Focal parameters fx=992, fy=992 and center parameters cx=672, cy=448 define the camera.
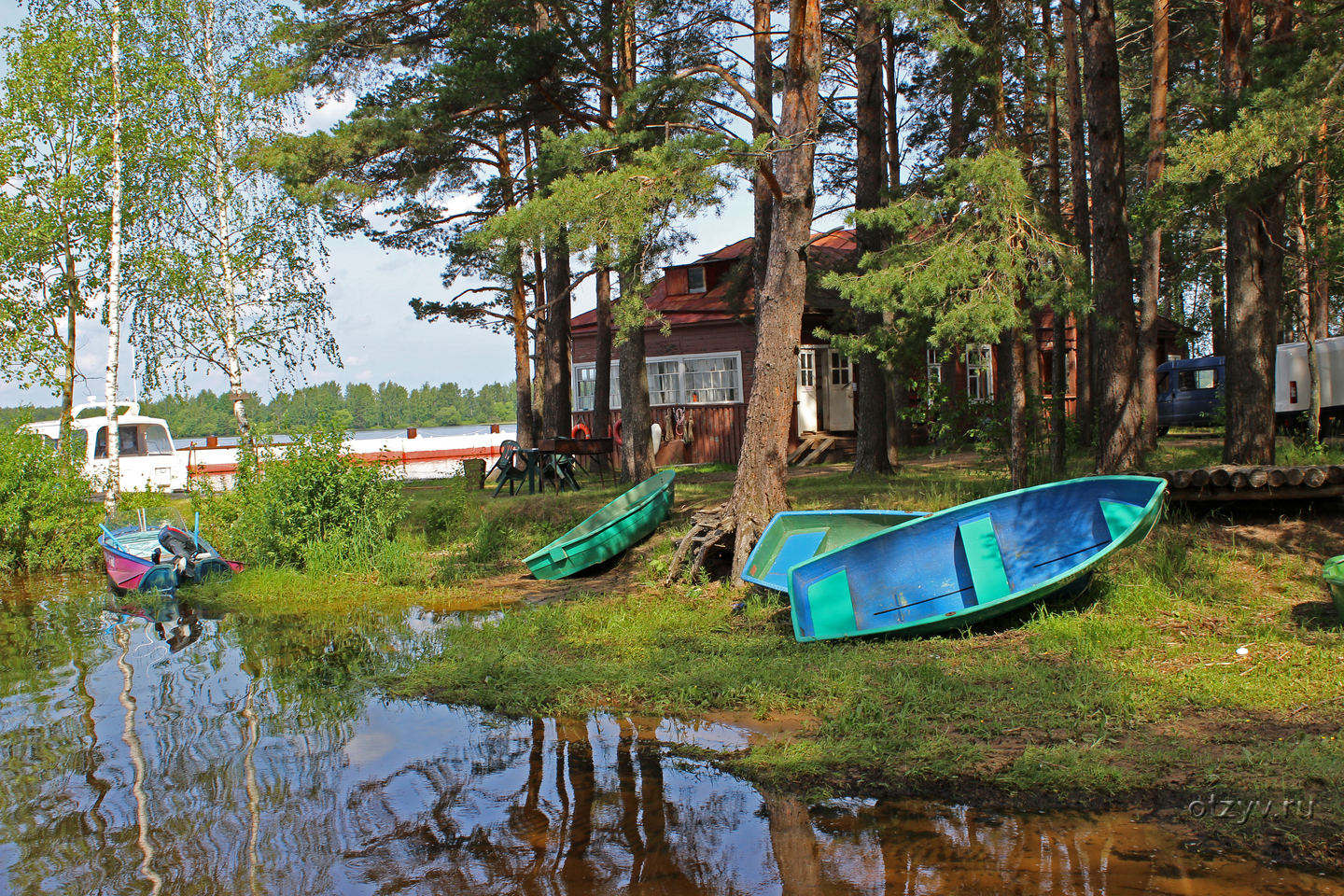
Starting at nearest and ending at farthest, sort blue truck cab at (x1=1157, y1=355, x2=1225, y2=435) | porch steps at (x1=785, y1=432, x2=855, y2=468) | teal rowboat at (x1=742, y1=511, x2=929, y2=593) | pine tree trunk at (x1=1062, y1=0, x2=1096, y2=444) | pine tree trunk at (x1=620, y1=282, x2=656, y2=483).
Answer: teal rowboat at (x1=742, y1=511, x2=929, y2=593) < pine tree trunk at (x1=1062, y1=0, x2=1096, y2=444) < pine tree trunk at (x1=620, y1=282, x2=656, y2=483) < porch steps at (x1=785, y1=432, x2=855, y2=468) < blue truck cab at (x1=1157, y1=355, x2=1225, y2=435)

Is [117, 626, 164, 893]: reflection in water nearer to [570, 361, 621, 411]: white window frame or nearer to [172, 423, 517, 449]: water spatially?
[172, 423, 517, 449]: water

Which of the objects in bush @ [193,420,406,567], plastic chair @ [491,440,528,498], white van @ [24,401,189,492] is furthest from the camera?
white van @ [24,401,189,492]

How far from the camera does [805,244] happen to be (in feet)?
33.3

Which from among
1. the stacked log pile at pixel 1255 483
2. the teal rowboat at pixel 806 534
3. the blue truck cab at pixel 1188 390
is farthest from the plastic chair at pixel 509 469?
the blue truck cab at pixel 1188 390

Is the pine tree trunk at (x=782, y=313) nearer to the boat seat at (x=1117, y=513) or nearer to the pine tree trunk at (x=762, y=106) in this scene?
the pine tree trunk at (x=762, y=106)

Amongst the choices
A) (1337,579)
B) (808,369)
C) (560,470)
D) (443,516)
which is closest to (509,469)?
(560,470)

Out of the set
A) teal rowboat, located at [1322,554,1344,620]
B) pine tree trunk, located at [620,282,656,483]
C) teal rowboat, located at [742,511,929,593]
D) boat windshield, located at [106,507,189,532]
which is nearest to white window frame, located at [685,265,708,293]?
pine tree trunk, located at [620,282,656,483]

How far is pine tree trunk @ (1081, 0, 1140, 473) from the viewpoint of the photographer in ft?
37.0

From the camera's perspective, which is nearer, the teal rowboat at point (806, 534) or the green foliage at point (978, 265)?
the teal rowboat at point (806, 534)

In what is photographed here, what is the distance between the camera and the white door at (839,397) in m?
22.6

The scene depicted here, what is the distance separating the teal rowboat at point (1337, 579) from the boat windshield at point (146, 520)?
43.1 ft

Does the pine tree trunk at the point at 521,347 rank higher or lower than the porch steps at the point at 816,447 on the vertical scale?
higher

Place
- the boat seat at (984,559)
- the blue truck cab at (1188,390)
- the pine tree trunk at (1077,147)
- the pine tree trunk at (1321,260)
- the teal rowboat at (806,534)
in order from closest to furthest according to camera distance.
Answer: the boat seat at (984,559), the teal rowboat at (806,534), the pine tree trunk at (1077,147), the pine tree trunk at (1321,260), the blue truck cab at (1188,390)

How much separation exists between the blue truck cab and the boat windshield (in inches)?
865
